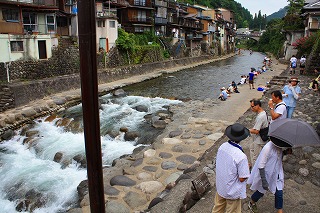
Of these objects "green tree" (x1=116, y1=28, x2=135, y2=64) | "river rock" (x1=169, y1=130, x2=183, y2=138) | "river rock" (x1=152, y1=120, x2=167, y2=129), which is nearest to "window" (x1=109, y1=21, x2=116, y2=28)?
"green tree" (x1=116, y1=28, x2=135, y2=64)

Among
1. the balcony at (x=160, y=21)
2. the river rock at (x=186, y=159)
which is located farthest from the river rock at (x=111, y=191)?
the balcony at (x=160, y=21)

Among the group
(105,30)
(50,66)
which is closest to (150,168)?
(50,66)

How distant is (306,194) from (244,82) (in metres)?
21.0

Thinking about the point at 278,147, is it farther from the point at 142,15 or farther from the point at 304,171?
the point at 142,15

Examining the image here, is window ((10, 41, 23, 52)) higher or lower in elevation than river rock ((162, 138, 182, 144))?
higher

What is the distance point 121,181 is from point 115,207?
1429 mm

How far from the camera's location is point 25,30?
881 inches

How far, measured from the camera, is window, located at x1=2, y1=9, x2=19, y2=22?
65.2 ft

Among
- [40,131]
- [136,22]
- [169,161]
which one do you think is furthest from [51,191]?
[136,22]

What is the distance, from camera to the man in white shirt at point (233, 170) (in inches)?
155

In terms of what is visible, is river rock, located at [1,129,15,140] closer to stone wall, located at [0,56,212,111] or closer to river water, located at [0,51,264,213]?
river water, located at [0,51,264,213]

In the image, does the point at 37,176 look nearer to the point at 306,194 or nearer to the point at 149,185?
the point at 149,185

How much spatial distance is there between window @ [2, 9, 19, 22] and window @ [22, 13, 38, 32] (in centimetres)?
187

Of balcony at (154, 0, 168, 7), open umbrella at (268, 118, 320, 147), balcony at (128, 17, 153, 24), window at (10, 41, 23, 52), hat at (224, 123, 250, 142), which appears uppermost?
balcony at (154, 0, 168, 7)
